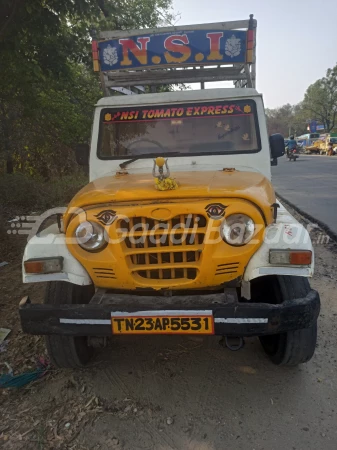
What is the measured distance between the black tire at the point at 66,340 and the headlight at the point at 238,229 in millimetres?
1177

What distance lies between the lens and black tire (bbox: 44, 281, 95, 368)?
2723 millimetres

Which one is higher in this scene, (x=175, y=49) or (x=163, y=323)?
(x=175, y=49)

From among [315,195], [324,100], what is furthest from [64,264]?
[324,100]

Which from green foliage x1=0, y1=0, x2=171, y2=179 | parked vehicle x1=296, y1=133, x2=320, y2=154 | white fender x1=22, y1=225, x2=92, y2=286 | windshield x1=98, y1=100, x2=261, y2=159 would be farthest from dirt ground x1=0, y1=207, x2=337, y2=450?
parked vehicle x1=296, y1=133, x2=320, y2=154

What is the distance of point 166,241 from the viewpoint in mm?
2455

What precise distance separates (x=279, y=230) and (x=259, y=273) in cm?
34

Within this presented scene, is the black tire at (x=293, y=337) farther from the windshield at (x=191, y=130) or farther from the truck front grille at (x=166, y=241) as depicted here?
the windshield at (x=191, y=130)

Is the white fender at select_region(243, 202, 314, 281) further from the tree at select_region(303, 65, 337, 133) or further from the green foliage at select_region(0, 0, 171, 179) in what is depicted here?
the tree at select_region(303, 65, 337, 133)

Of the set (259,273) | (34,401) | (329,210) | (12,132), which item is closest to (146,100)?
(259,273)

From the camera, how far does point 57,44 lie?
6.55 meters

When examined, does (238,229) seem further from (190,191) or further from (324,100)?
(324,100)

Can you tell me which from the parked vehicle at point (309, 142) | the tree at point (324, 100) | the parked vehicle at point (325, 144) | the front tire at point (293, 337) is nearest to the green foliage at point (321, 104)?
the tree at point (324, 100)

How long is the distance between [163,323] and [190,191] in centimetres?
85

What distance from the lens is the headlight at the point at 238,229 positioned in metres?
2.43
